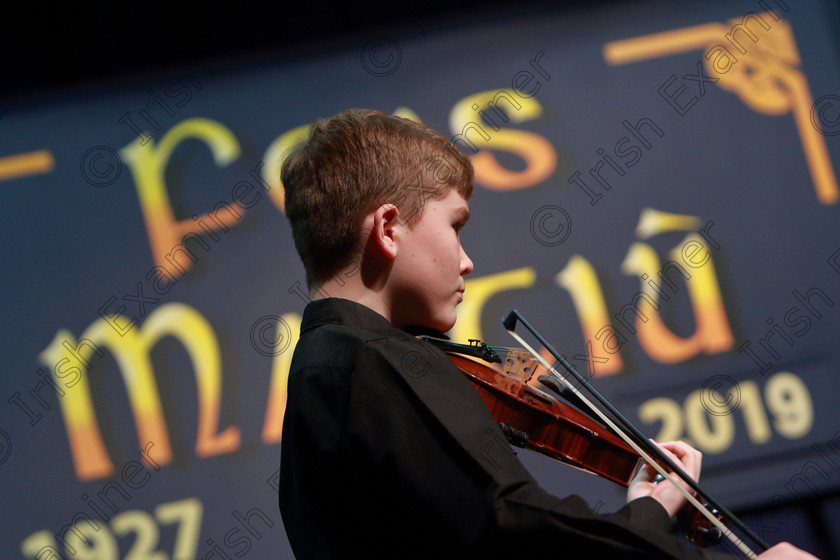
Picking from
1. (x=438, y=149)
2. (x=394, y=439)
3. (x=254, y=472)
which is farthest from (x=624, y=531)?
(x=254, y=472)

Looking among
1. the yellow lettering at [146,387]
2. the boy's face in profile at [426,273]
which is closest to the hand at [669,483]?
the boy's face in profile at [426,273]

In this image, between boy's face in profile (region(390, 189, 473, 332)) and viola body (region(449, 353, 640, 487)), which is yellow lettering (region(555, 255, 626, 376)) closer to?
viola body (region(449, 353, 640, 487))

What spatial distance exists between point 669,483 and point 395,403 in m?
0.37

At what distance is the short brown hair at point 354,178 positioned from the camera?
3.54ft

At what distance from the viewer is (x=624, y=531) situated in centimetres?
78

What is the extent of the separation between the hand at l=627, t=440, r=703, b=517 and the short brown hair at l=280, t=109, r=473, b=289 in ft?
1.49

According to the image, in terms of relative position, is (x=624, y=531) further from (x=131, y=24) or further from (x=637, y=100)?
(x=131, y=24)

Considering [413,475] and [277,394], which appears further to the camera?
[277,394]

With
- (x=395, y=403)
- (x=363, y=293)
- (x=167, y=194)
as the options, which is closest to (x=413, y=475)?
(x=395, y=403)

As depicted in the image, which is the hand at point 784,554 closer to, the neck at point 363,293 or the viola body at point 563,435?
the viola body at point 563,435

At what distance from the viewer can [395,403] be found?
0.85m

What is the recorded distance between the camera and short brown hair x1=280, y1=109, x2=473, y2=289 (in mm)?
1079

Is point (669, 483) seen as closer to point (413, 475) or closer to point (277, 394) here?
point (413, 475)

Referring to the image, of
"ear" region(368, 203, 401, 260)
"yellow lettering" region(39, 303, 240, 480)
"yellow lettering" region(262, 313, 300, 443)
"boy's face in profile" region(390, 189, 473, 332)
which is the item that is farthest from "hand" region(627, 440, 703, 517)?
"yellow lettering" region(39, 303, 240, 480)
